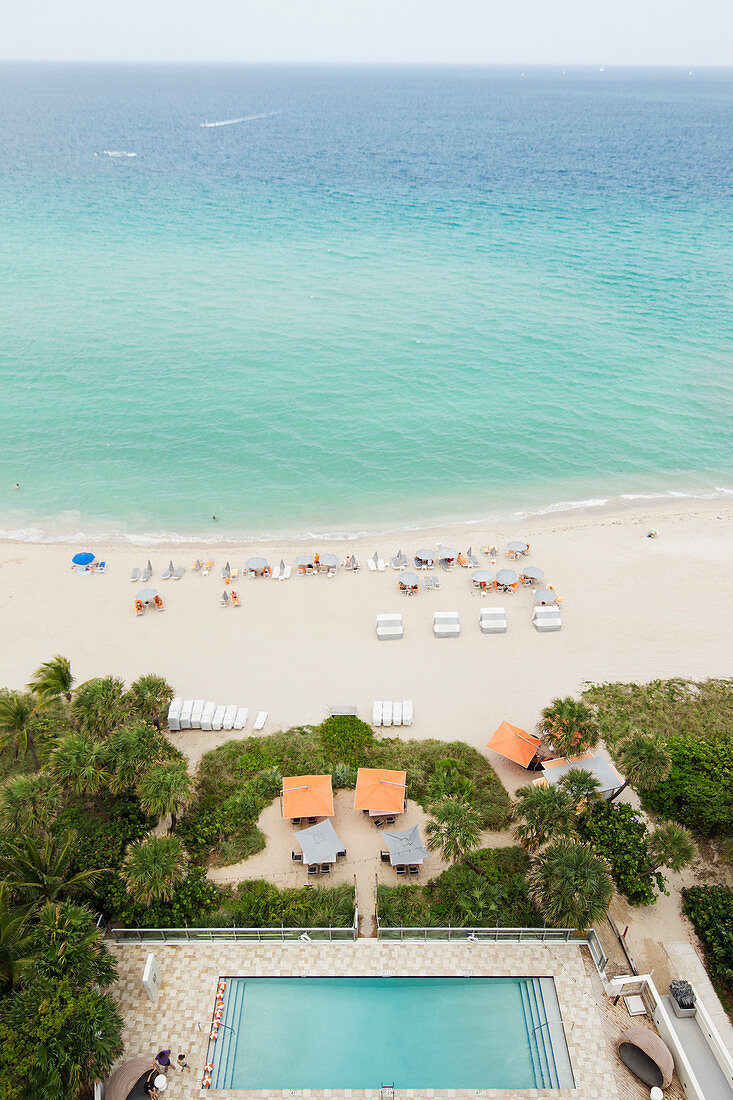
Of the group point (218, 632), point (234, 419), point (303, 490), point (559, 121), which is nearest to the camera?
point (218, 632)

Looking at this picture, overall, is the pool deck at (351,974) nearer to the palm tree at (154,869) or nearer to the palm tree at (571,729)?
the palm tree at (154,869)

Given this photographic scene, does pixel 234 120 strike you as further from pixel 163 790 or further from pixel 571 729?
pixel 163 790

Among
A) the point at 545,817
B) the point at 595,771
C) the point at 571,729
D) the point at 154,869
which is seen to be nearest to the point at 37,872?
the point at 154,869

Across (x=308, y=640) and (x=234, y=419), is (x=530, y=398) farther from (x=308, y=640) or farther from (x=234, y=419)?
(x=308, y=640)

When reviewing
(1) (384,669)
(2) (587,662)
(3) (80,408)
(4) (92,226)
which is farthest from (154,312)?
(2) (587,662)

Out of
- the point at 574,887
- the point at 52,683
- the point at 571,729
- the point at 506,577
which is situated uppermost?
the point at 506,577

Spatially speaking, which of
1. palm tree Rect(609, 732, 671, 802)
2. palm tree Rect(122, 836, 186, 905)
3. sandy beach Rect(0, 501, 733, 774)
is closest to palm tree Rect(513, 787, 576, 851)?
palm tree Rect(609, 732, 671, 802)

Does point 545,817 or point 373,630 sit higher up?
point 373,630
